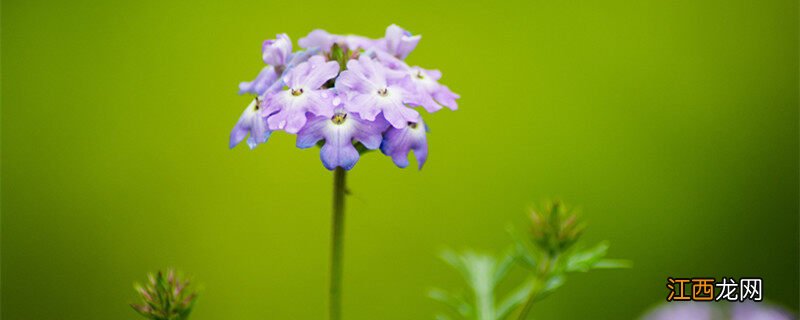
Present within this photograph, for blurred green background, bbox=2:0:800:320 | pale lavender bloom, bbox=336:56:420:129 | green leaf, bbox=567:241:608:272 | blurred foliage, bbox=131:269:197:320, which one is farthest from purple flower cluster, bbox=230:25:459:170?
blurred green background, bbox=2:0:800:320

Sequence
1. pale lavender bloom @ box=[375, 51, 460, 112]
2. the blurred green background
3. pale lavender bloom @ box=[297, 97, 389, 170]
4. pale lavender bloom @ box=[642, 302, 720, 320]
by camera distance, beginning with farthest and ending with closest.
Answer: the blurred green background
pale lavender bloom @ box=[642, 302, 720, 320]
pale lavender bloom @ box=[375, 51, 460, 112]
pale lavender bloom @ box=[297, 97, 389, 170]

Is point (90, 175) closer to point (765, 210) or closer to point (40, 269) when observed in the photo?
point (40, 269)

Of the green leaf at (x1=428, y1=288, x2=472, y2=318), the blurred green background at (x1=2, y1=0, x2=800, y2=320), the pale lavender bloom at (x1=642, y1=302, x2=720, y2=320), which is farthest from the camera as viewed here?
the blurred green background at (x1=2, y1=0, x2=800, y2=320)

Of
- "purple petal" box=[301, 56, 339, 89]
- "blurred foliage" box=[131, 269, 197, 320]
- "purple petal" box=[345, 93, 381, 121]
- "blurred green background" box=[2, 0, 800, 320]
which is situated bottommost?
"blurred foliage" box=[131, 269, 197, 320]

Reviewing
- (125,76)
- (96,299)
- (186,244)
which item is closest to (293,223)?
(186,244)

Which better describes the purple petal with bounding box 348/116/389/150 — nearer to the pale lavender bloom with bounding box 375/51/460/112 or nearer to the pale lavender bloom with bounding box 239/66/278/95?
the pale lavender bloom with bounding box 375/51/460/112

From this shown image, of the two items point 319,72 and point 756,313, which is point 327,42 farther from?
point 756,313

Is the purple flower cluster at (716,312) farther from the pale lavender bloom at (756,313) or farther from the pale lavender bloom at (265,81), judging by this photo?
the pale lavender bloom at (265,81)
